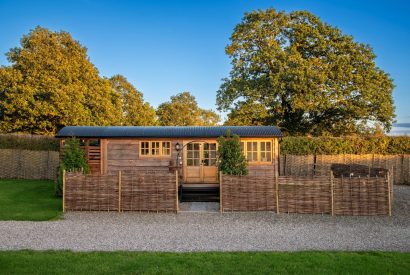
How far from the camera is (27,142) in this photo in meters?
25.1

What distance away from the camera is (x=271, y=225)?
457 inches

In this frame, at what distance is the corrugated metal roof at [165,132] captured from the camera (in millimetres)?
18422

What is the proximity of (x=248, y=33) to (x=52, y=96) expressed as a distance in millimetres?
15733

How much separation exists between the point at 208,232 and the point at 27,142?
19024 millimetres

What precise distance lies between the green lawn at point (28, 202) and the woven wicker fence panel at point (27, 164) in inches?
111

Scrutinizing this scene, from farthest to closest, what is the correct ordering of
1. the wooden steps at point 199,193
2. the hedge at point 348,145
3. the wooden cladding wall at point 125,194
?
the hedge at point 348,145 < the wooden steps at point 199,193 < the wooden cladding wall at point 125,194

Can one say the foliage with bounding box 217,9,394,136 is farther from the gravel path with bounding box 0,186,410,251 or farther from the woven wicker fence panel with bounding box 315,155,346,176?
the gravel path with bounding box 0,186,410,251

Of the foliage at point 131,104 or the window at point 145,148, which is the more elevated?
the foliage at point 131,104

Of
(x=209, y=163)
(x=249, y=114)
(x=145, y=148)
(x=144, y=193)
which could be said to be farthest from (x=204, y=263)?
(x=249, y=114)

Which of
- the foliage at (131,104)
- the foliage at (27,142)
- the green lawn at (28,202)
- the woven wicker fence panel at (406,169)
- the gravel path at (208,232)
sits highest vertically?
the foliage at (131,104)

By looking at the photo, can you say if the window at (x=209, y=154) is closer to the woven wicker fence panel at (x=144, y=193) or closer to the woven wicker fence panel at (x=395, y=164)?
the woven wicker fence panel at (x=144, y=193)

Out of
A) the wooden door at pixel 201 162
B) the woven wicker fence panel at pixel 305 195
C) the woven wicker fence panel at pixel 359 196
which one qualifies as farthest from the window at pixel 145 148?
the woven wicker fence panel at pixel 359 196

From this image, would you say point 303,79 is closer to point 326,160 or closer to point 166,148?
point 326,160

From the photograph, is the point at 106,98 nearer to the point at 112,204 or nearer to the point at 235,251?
the point at 112,204
